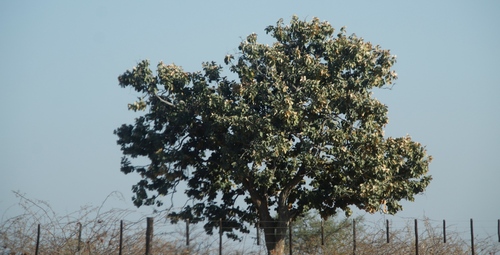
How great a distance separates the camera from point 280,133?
28234 millimetres

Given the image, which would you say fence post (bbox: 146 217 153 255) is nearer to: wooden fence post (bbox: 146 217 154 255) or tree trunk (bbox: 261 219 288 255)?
wooden fence post (bbox: 146 217 154 255)

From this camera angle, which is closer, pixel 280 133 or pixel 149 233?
pixel 149 233

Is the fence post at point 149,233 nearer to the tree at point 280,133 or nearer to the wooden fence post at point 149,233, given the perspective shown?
the wooden fence post at point 149,233

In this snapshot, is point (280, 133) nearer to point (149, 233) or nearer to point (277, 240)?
point (277, 240)

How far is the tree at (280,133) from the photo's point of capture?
94.0 feet

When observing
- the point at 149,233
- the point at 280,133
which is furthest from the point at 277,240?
the point at 149,233

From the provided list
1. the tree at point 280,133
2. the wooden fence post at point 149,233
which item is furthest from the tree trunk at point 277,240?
the wooden fence post at point 149,233

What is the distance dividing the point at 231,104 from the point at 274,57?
97.9 inches

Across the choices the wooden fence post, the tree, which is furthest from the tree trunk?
the wooden fence post

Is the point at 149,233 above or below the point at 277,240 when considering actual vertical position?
below

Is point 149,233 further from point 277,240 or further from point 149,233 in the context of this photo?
point 277,240

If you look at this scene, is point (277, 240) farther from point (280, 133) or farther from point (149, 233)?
point (149, 233)

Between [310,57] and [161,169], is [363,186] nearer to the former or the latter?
[310,57]

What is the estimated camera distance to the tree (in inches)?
1128
